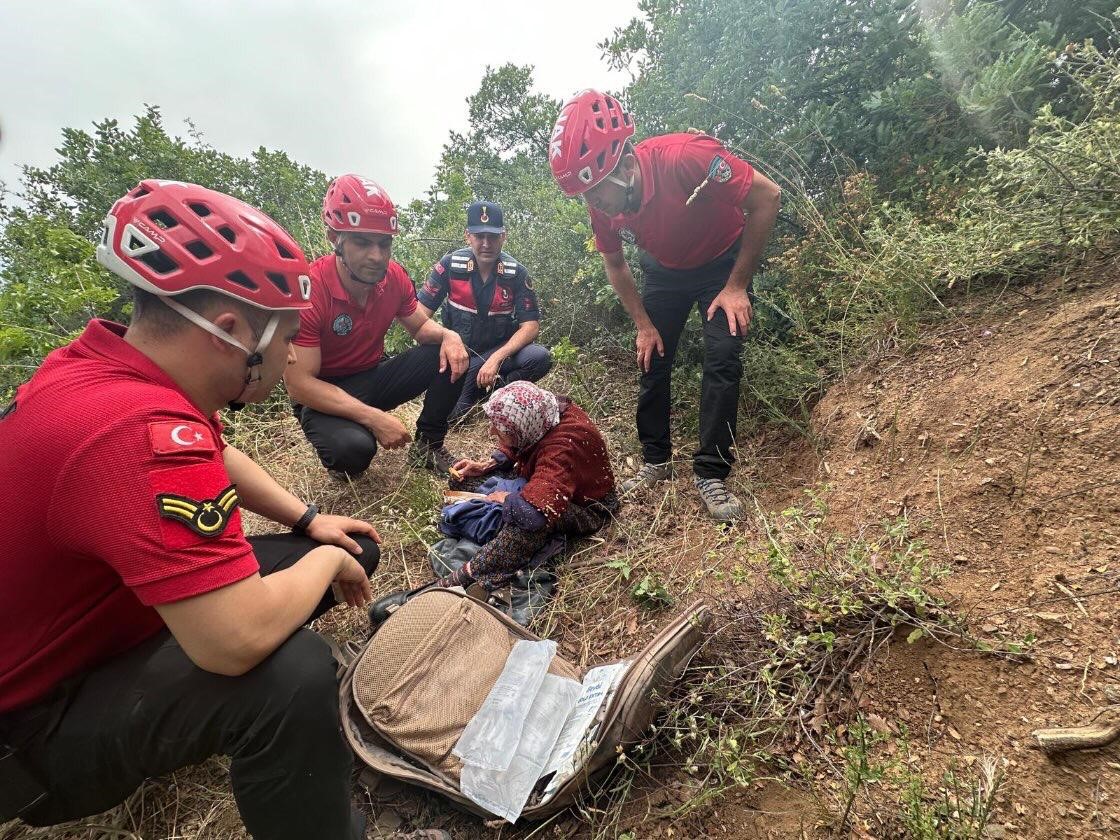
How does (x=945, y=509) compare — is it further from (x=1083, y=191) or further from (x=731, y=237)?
(x=731, y=237)

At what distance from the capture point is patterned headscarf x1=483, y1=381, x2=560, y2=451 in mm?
2562

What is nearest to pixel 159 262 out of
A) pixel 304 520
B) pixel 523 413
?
pixel 304 520

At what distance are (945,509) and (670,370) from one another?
165cm

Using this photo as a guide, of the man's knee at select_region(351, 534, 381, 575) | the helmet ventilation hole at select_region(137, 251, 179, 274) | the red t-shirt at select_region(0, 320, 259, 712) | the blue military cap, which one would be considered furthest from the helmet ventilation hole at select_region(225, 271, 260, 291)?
the blue military cap

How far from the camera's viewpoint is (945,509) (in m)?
1.77

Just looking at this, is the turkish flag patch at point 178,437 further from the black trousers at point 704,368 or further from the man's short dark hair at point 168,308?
the black trousers at point 704,368

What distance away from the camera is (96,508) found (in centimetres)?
106

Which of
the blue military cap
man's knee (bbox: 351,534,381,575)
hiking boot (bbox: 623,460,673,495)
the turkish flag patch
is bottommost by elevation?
hiking boot (bbox: 623,460,673,495)

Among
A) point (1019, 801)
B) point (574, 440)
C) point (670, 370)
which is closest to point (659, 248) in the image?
point (670, 370)

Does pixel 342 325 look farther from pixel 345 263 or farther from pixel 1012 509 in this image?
pixel 1012 509

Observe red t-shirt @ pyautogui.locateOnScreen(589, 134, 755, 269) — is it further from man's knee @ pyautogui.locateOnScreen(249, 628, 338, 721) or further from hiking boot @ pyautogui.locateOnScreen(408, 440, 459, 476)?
man's knee @ pyautogui.locateOnScreen(249, 628, 338, 721)

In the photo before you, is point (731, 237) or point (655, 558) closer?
point (655, 558)

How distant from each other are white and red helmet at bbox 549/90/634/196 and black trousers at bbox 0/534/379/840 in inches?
100

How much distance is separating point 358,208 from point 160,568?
8.59 feet
